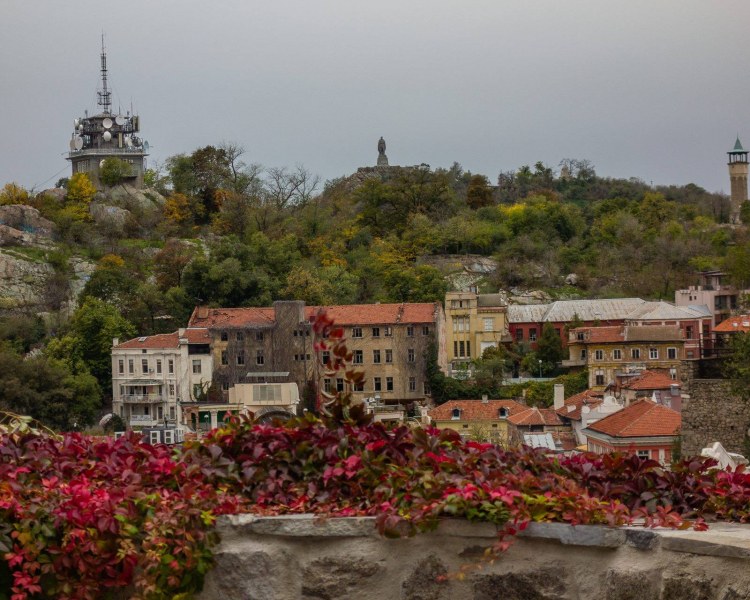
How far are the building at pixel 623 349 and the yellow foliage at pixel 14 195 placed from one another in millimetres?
26492

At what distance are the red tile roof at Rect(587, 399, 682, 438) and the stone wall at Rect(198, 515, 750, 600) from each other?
63.2 ft

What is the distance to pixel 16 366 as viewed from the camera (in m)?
44.1

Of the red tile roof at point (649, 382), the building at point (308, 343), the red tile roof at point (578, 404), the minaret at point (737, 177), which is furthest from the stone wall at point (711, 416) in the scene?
the minaret at point (737, 177)

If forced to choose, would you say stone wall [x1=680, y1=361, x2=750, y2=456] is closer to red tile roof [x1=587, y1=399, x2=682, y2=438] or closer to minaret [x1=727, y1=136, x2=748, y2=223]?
red tile roof [x1=587, y1=399, x2=682, y2=438]

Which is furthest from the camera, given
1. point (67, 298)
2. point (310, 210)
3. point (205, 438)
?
point (310, 210)

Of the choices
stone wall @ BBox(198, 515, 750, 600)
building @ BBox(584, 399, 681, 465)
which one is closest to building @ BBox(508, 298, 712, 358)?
building @ BBox(584, 399, 681, 465)

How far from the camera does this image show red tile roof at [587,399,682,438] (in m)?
24.0

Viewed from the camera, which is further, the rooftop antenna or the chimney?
the rooftop antenna

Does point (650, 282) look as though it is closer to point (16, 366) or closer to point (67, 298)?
point (67, 298)

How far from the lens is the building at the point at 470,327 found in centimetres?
5191

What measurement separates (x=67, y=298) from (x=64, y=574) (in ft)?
175

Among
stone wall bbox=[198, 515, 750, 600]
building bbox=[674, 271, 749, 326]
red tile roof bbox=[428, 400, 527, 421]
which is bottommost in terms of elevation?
red tile roof bbox=[428, 400, 527, 421]

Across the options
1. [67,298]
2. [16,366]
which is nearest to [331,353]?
[16,366]

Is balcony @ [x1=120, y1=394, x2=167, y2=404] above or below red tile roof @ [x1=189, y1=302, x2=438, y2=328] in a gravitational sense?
below
